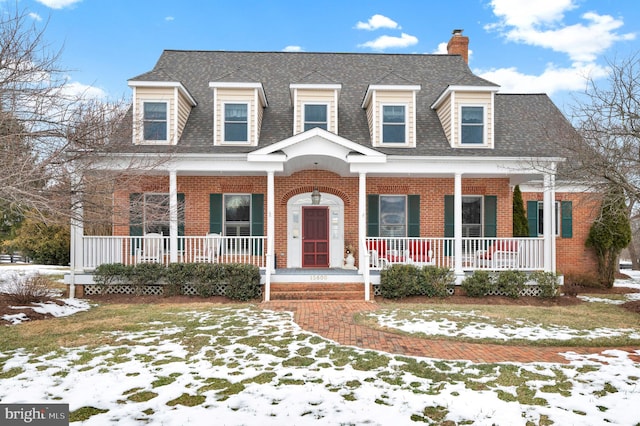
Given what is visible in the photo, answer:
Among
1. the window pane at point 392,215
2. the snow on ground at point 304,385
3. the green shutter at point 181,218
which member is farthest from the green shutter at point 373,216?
the snow on ground at point 304,385

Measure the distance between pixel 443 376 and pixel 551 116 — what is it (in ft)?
46.1

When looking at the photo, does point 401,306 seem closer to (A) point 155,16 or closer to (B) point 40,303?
(B) point 40,303

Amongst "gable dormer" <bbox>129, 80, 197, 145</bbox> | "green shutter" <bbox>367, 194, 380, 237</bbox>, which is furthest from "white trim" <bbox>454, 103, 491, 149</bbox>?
"gable dormer" <bbox>129, 80, 197, 145</bbox>

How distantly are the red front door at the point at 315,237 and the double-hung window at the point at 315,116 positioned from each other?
278 cm

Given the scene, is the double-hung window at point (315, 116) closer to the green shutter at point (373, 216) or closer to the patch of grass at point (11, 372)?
the green shutter at point (373, 216)

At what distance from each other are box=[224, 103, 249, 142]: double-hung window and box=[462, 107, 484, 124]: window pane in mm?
7078

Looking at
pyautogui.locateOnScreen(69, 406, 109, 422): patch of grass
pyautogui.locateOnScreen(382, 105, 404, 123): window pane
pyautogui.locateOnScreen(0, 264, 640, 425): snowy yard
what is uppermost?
pyautogui.locateOnScreen(382, 105, 404, 123): window pane

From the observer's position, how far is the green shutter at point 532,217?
1431 centimetres

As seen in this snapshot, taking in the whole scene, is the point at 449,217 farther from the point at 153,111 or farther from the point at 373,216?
the point at 153,111

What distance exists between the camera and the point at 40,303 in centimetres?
919

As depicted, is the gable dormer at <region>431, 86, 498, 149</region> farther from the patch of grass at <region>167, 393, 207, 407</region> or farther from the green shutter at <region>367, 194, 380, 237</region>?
the patch of grass at <region>167, 393, 207, 407</region>

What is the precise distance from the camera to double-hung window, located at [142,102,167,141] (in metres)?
12.6

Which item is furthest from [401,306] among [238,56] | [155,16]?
[155,16]

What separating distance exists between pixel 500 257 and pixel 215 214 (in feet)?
29.1
